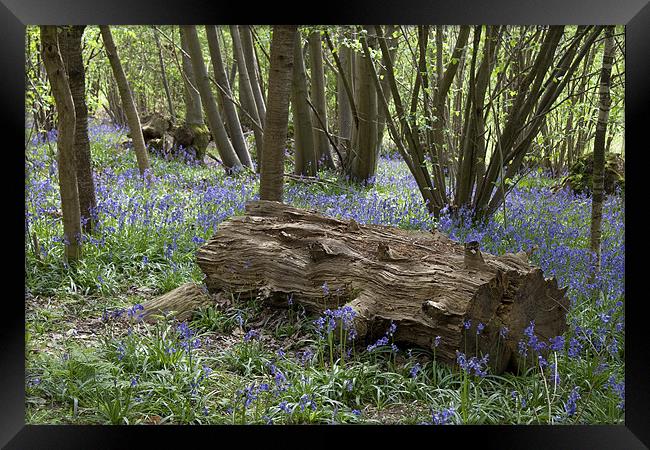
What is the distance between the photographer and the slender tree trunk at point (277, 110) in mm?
4574

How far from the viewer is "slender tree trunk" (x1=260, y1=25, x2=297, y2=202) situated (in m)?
Answer: 4.57

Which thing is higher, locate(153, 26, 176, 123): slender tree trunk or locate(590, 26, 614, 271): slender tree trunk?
locate(153, 26, 176, 123): slender tree trunk

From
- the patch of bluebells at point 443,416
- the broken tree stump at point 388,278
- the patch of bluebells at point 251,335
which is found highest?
the broken tree stump at point 388,278

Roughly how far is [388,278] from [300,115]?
4747mm

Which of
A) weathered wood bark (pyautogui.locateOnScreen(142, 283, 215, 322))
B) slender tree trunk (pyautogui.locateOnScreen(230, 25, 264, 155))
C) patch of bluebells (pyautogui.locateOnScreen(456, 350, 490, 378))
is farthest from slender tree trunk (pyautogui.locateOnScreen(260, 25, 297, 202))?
slender tree trunk (pyautogui.locateOnScreen(230, 25, 264, 155))

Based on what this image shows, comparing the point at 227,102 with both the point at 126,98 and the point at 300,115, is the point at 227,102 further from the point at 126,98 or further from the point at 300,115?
the point at 126,98

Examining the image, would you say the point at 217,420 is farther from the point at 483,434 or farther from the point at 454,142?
the point at 454,142

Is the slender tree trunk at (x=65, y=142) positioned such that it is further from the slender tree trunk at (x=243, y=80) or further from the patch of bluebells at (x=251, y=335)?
the slender tree trunk at (x=243, y=80)

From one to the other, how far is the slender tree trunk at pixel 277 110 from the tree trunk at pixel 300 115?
2.17m

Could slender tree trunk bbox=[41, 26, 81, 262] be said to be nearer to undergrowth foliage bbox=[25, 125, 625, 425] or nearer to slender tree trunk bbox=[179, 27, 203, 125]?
undergrowth foliage bbox=[25, 125, 625, 425]

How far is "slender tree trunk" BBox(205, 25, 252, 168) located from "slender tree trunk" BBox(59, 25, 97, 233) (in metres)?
2.17
